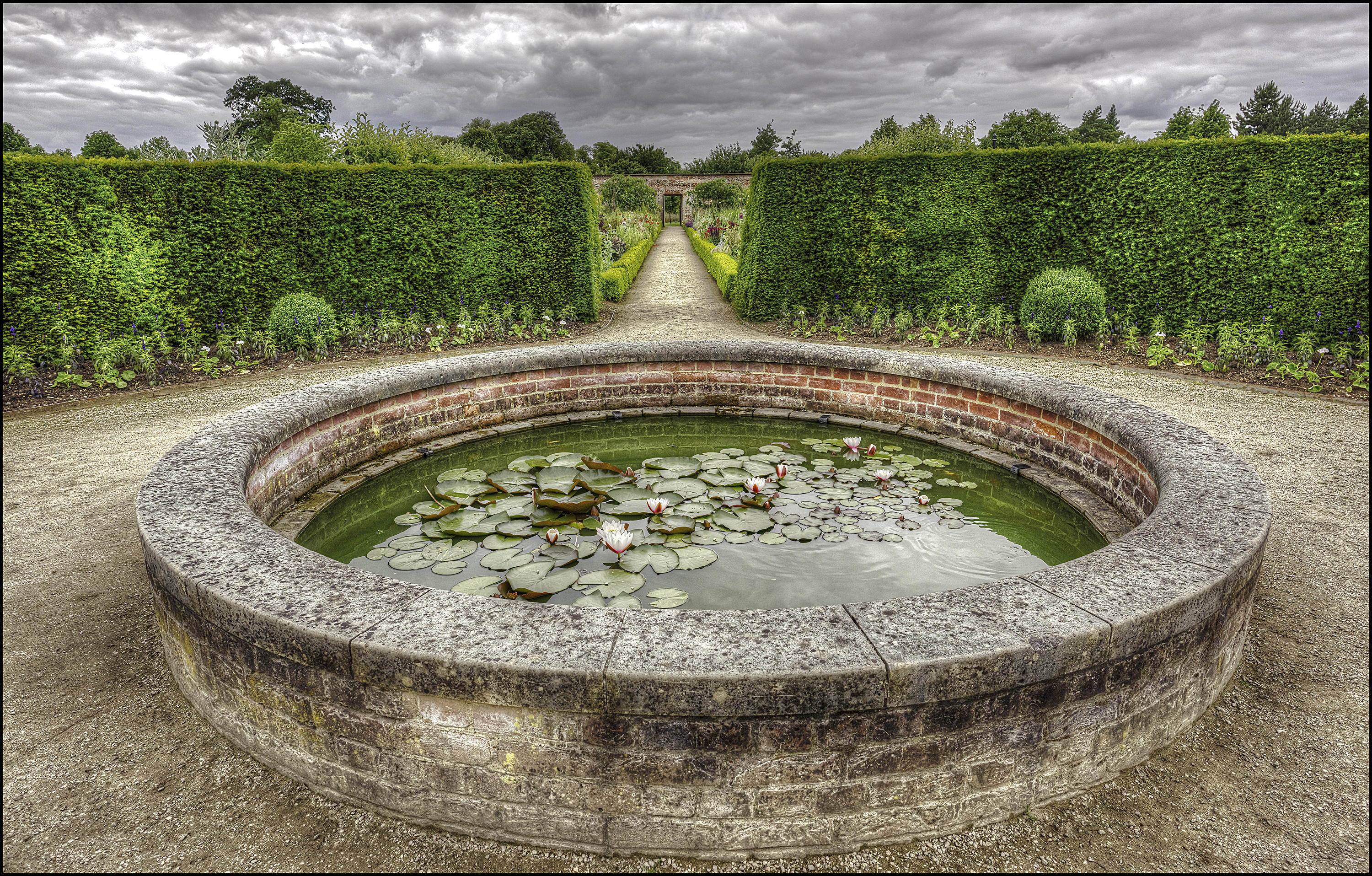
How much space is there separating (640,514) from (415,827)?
196 centimetres

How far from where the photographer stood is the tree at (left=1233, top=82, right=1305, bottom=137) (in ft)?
155

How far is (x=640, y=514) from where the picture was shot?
3.62 m

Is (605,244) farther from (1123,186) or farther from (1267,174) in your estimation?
(1267,174)

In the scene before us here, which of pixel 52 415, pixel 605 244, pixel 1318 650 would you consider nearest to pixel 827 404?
pixel 1318 650

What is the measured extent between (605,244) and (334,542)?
14595 millimetres

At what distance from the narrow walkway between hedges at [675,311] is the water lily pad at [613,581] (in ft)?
16.9

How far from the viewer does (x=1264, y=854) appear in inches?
68.8

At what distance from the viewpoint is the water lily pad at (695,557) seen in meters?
3.07

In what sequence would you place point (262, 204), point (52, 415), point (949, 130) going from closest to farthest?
point (52, 415) → point (262, 204) → point (949, 130)

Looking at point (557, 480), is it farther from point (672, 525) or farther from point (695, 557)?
point (695, 557)

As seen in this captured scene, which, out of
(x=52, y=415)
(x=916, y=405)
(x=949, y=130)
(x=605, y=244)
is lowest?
(x=52, y=415)

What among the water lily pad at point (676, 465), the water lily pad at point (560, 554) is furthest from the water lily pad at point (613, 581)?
the water lily pad at point (676, 465)

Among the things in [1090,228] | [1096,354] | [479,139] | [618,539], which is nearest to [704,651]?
[618,539]

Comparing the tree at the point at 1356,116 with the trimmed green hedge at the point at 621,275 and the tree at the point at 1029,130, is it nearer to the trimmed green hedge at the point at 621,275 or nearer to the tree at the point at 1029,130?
the tree at the point at 1029,130
